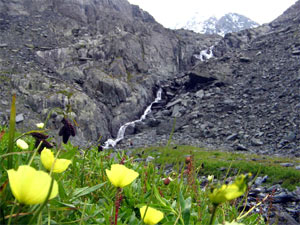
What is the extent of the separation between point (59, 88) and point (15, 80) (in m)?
3.80

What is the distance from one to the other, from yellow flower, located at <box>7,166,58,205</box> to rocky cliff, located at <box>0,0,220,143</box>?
1827 cm

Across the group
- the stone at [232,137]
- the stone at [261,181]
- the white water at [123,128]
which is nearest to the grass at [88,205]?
the stone at [261,181]

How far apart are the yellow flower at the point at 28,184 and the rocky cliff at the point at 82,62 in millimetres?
18269

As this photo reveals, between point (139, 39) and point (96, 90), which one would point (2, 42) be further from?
point (139, 39)

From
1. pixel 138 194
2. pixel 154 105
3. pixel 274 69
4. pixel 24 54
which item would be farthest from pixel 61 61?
pixel 138 194

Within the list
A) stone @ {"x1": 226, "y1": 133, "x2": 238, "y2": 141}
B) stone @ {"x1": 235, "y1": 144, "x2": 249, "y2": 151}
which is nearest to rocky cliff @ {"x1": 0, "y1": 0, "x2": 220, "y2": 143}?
stone @ {"x1": 226, "y1": 133, "x2": 238, "y2": 141}

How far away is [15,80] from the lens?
21.7 meters

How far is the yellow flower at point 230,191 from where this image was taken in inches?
23.2

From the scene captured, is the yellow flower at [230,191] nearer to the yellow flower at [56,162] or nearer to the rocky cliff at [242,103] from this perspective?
the yellow flower at [56,162]

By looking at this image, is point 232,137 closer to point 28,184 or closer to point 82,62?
point 82,62

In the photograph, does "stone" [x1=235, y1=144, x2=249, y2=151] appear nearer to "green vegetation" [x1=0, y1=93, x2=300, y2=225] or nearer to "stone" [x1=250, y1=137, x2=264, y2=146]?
"stone" [x1=250, y1=137, x2=264, y2=146]

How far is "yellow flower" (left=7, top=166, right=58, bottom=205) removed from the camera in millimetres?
584

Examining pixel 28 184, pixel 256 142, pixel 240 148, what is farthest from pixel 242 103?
pixel 28 184

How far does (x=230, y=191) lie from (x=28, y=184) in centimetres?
50
